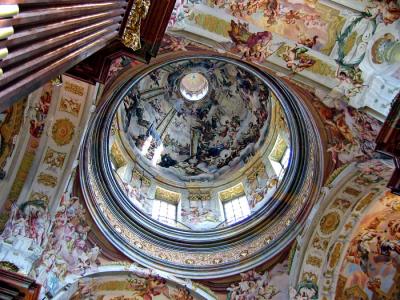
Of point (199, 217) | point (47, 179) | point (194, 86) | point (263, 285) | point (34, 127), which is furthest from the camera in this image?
point (194, 86)

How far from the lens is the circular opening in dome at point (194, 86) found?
74.7ft

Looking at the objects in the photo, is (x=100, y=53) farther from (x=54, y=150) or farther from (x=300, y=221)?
(x=300, y=221)

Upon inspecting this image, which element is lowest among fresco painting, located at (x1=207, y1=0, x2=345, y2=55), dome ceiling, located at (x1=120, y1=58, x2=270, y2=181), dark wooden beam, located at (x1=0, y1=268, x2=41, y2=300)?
dark wooden beam, located at (x1=0, y1=268, x2=41, y2=300)

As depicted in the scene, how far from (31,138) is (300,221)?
7.70 meters

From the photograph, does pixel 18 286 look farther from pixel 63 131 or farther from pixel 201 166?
pixel 201 166

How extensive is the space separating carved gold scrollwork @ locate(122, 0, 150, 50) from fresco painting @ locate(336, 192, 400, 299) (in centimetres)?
830

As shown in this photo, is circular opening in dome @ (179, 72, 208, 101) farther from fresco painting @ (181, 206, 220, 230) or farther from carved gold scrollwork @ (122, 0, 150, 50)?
carved gold scrollwork @ (122, 0, 150, 50)

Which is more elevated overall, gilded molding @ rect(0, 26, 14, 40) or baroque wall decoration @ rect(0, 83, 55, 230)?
baroque wall decoration @ rect(0, 83, 55, 230)

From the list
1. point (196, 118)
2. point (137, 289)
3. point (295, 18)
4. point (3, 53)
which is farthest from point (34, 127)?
point (196, 118)

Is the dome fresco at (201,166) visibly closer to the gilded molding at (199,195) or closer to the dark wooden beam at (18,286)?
the gilded molding at (199,195)

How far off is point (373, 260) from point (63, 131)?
9026mm

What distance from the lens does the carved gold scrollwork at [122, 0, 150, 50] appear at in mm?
8516

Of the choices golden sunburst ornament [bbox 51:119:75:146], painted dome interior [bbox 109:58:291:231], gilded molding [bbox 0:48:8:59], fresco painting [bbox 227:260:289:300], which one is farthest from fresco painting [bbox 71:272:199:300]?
→ gilded molding [bbox 0:48:8:59]

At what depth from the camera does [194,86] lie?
23.1 meters
